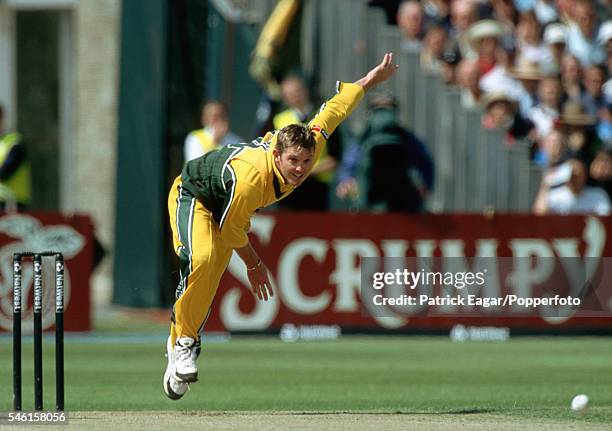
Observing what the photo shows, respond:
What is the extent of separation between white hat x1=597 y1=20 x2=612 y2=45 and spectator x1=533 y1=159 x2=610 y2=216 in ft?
6.00

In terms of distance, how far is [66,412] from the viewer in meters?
9.71

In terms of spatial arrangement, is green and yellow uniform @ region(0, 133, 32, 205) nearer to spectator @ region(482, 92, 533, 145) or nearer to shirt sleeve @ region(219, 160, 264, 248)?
spectator @ region(482, 92, 533, 145)

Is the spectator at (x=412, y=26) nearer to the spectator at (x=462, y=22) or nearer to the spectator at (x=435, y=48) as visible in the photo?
the spectator at (x=435, y=48)

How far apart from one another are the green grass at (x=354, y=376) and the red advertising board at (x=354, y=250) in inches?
10.4

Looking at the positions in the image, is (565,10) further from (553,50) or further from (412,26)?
(412,26)

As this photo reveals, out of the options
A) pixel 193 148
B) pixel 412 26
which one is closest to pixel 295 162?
pixel 193 148

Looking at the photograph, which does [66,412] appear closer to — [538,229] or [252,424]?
[252,424]

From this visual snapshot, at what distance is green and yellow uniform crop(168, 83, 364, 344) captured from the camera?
9188 millimetres

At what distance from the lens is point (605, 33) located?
57.0 feet

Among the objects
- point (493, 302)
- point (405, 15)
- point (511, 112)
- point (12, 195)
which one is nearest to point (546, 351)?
point (493, 302)

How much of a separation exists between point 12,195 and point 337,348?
418cm

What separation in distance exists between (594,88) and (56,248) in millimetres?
6151

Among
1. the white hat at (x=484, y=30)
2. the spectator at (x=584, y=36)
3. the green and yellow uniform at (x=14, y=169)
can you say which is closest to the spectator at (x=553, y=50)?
the spectator at (x=584, y=36)

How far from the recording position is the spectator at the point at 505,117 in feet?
56.3
